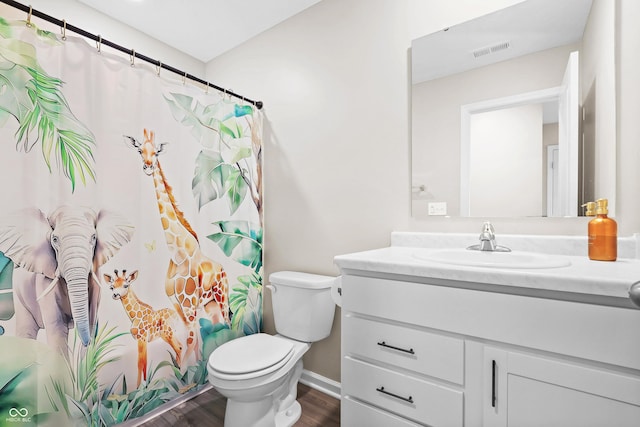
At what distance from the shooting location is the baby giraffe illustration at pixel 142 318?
147cm

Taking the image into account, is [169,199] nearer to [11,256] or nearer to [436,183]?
[11,256]

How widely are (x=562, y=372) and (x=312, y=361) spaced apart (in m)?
1.51

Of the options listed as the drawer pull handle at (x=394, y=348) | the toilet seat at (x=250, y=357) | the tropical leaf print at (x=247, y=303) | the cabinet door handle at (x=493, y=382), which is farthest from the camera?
the tropical leaf print at (x=247, y=303)

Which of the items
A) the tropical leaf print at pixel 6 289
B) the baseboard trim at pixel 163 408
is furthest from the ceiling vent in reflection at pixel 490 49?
the baseboard trim at pixel 163 408

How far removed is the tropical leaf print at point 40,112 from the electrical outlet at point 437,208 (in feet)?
5.32

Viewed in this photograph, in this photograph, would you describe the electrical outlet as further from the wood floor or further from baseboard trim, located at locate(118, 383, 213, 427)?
baseboard trim, located at locate(118, 383, 213, 427)

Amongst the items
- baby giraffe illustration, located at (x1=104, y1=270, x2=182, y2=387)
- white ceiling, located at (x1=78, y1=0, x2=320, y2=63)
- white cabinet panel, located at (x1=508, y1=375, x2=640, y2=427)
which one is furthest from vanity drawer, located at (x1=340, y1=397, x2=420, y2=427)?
white ceiling, located at (x1=78, y1=0, x2=320, y2=63)

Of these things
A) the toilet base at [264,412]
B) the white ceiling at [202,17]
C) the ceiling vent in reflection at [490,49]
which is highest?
the white ceiling at [202,17]

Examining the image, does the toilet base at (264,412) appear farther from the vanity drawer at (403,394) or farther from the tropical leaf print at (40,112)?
the tropical leaf print at (40,112)

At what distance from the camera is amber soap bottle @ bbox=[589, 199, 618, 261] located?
1.09m

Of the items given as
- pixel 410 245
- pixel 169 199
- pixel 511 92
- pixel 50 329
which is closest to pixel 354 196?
pixel 410 245

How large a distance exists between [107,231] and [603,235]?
6.64 ft

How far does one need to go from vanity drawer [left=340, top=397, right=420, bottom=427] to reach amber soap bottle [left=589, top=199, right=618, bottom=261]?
Result: 903 mm

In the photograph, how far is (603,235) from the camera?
3.59 feet
